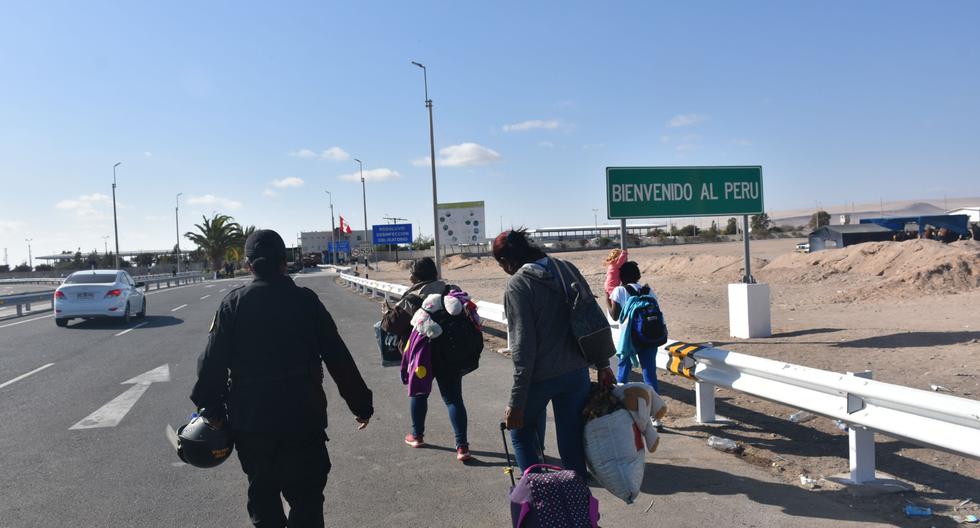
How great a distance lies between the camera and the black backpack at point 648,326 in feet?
21.3

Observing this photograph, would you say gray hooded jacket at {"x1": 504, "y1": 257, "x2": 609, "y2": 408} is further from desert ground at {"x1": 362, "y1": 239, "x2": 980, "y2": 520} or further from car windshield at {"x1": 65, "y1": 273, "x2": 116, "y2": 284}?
car windshield at {"x1": 65, "y1": 273, "x2": 116, "y2": 284}

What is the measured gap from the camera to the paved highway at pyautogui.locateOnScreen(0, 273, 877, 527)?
474 centimetres

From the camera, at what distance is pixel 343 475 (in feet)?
18.7

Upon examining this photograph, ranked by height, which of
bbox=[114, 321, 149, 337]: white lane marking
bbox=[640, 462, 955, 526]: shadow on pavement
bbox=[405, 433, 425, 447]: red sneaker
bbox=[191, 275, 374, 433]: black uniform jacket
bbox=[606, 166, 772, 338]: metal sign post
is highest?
bbox=[606, 166, 772, 338]: metal sign post

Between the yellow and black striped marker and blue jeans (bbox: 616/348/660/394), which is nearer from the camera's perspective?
blue jeans (bbox: 616/348/660/394)

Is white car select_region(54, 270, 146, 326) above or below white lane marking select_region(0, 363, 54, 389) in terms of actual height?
above

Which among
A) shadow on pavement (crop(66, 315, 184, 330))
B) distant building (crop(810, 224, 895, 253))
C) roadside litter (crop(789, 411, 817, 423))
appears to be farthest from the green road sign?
distant building (crop(810, 224, 895, 253))

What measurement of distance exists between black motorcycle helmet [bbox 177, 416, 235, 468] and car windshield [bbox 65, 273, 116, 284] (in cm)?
1834

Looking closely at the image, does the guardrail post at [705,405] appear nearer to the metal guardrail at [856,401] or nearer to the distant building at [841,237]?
the metal guardrail at [856,401]

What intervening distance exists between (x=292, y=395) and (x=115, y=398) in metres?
6.95

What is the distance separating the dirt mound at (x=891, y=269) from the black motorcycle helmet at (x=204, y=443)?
19914mm

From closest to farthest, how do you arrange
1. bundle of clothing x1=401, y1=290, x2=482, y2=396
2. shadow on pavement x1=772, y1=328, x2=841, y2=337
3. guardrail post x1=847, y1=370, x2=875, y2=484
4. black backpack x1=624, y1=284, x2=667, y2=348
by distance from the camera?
guardrail post x1=847, y1=370, x2=875, y2=484 → bundle of clothing x1=401, y1=290, x2=482, y2=396 → black backpack x1=624, y1=284, x2=667, y2=348 → shadow on pavement x1=772, y1=328, x2=841, y2=337

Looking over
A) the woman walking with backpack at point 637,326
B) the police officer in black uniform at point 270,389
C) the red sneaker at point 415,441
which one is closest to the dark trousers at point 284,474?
the police officer in black uniform at point 270,389

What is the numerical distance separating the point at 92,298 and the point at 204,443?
17.8 meters
